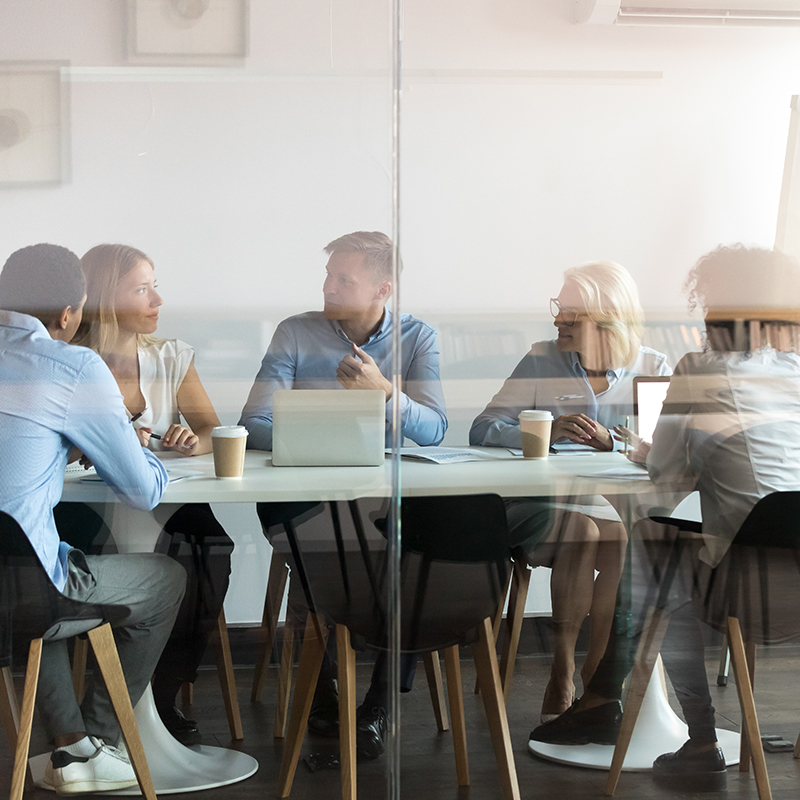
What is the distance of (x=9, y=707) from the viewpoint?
1722 mm

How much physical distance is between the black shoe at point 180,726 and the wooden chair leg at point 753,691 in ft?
4.13

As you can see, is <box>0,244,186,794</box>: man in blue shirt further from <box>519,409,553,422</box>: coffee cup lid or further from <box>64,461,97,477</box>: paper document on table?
<box>519,409,553,422</box>: coffee cup lid

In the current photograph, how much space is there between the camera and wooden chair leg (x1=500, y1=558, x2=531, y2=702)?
→ 74.8 inches

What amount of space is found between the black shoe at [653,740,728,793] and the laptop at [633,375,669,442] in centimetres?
75

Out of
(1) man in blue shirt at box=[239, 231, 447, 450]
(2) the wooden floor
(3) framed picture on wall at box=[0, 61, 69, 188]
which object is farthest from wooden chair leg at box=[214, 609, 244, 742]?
(3) framed picture on wall at box=[0, 61, 69, 188]

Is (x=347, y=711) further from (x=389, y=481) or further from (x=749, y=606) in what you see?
(x=749, y=606)

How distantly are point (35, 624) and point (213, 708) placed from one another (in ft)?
1.37

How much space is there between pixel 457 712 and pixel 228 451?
781 millimetres

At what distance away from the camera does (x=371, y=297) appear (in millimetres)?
1920

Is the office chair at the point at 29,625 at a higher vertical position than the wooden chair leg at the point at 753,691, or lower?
higher

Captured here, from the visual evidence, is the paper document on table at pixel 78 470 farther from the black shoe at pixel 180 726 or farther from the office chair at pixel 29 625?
the black shoe at pixel 180 726

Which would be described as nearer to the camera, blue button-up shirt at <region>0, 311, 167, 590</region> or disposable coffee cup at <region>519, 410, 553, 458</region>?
blue button-up shirt at <region>0, 311, 167, 590</region>

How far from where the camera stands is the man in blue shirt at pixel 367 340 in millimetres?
1906

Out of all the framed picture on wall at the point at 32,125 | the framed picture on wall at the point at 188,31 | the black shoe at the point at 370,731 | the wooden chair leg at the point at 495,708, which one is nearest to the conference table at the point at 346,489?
the wooden chair leg at the point at 495,708
